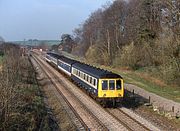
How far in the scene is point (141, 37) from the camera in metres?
57.7

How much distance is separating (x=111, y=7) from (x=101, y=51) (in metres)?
9.71

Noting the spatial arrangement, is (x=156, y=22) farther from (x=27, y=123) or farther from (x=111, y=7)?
(x=27, y=123)

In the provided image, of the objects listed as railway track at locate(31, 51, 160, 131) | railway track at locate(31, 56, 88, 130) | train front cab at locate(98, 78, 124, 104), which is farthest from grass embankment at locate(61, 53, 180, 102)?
railway track at locate(31, 56, 88, 130)

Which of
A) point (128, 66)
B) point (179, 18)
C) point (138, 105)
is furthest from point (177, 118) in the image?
point (128, 66)

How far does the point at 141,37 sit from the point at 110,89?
3215 cm

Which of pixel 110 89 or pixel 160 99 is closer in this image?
pixel 110 89

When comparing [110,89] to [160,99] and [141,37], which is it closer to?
[160,99]

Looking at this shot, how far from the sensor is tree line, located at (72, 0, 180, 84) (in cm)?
3981

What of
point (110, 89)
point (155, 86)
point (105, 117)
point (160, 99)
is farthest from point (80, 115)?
point (155, 86)

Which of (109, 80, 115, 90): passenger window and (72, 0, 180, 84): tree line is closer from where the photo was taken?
(109, 80, 115, 90): passenger window

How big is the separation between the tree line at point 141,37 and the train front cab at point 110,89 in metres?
13.6

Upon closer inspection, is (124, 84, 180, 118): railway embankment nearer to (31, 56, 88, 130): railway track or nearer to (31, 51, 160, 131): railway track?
(31, 51, 160, 131): railway track

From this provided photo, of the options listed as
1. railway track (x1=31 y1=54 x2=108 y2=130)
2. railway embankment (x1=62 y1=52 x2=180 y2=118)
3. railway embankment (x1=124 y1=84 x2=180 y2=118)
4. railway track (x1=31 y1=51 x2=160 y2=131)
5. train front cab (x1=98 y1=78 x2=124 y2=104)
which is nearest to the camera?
railway track (x1=31 y1=51 x2=160 y2=131)

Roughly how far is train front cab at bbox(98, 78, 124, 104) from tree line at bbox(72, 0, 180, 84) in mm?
13601
